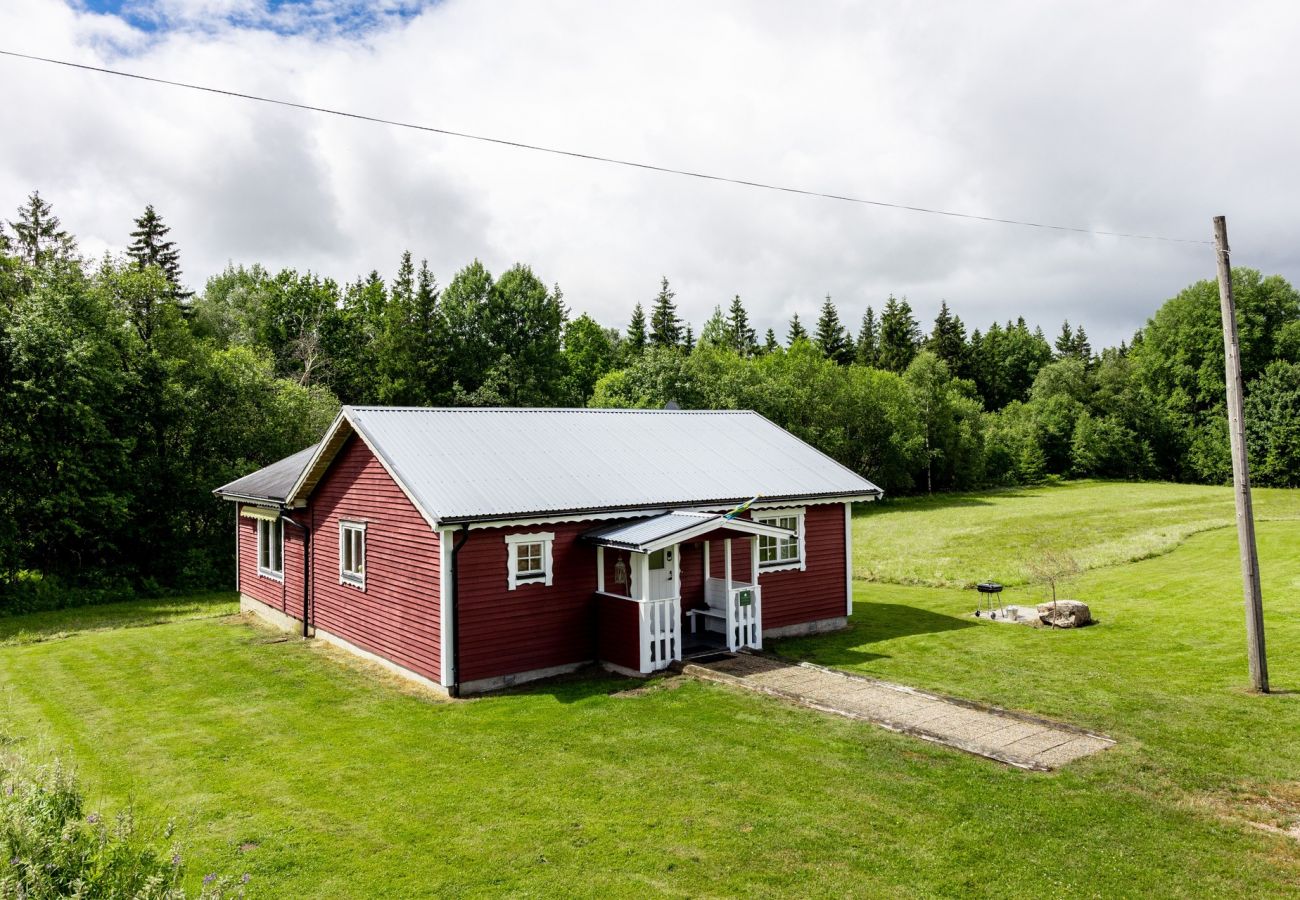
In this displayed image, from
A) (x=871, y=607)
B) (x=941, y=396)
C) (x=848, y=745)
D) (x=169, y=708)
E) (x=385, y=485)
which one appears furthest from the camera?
(x=941, y=396)

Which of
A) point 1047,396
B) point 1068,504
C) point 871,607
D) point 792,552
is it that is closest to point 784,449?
point 792,552

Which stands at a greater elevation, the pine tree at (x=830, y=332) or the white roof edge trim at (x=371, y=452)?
the pine tree at (x=830, y=332)

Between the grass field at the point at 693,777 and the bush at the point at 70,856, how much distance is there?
772 mm

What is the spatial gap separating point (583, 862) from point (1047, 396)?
77336 mm

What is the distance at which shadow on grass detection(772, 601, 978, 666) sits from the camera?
633 inches

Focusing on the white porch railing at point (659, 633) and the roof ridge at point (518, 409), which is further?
the roof ridge at point (518, 409)

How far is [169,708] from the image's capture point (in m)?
13.6

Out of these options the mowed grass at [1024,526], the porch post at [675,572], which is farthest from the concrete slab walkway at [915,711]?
the mowed grass at [1024,526]

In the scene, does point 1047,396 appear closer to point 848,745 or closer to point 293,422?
point 293,422

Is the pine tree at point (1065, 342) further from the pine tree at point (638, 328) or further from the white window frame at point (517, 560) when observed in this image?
the white window frame at point (517, 560)

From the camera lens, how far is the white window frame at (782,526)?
17516 millimetres

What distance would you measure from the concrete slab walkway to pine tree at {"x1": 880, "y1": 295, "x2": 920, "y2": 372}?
74151 millimetres

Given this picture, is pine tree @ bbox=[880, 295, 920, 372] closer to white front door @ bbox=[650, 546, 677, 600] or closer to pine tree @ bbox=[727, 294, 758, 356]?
pine tree @ bbox=[727, 294, 758, 356]

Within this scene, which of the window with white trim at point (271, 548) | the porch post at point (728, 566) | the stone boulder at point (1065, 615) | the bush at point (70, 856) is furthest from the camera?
the window with white trim at point (271, 548)
